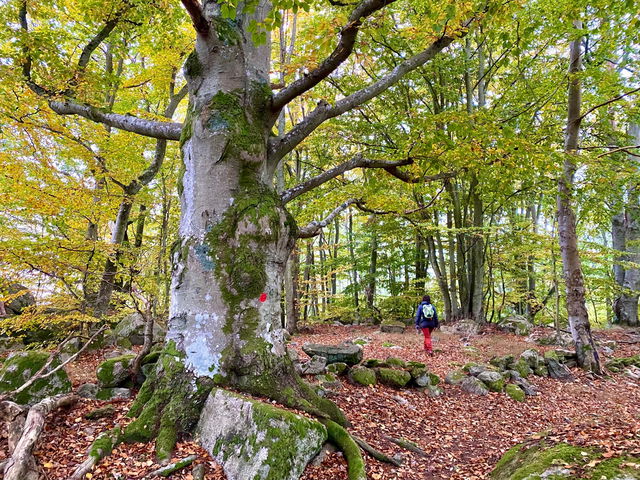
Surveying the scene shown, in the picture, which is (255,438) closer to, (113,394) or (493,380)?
(113,394)

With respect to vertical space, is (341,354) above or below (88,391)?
below

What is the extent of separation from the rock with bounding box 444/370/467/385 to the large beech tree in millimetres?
3909

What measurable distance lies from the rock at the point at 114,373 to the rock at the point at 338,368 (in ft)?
10.3

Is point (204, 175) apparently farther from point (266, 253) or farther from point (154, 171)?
point (154, 171)

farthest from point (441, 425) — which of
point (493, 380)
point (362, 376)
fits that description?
point (493, 380)

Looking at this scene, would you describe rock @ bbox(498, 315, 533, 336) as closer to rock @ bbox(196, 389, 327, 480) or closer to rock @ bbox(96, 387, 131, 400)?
rock @ bbox(196, 389, 327, 480)

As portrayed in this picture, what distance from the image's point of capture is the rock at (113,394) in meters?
3.99

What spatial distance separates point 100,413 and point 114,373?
0.77m

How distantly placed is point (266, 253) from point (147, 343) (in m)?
2.14

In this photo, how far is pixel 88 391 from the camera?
159 inches

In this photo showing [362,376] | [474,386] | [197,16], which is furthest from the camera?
[474,386]

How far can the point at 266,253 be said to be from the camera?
3680 millimetres

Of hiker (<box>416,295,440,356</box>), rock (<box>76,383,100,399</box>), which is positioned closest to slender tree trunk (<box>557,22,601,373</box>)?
hiker (<box>416,295,440,356</box>)

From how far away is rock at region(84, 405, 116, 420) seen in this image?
11.3 ft
